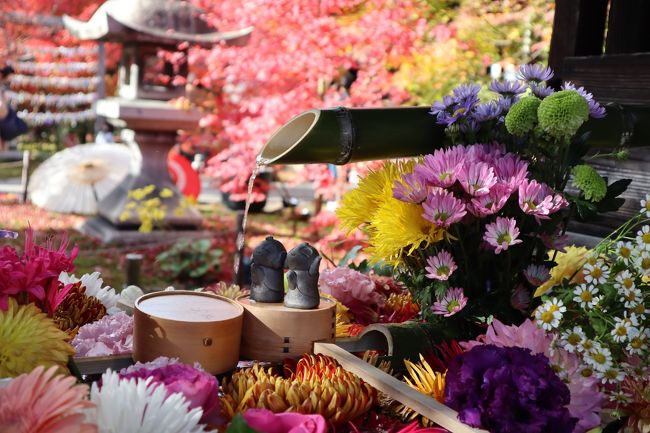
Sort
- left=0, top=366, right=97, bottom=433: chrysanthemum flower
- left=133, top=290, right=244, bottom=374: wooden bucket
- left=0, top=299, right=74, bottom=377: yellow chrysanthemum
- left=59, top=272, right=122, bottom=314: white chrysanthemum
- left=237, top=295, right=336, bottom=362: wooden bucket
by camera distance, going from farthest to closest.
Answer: left=59, top=272, right=122, bottom=314: white chrysanthemum < left=237, top=295, right=336, bottom=362: wooden bucket < left=133, top=290, right=244, bottom=374: wooden bucket < left=0, top=299, right=74, bottom=377: yellow chrysanthemum < left=0, top=366, right=97, bottom=433: chrysanthemum flower

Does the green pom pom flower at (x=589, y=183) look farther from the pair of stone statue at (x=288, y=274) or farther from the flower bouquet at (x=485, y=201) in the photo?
the pair of stone statue at (x=288, y=274)

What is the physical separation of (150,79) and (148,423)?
867cm

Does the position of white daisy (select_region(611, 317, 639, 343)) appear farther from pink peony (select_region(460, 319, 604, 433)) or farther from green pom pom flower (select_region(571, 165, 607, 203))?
green pom pom flower (select_region(571, 165, 607, 203))

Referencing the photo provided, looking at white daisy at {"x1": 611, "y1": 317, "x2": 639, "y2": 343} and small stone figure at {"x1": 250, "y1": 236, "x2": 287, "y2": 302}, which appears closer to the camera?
white daisy at {"x1": 611, "y1": 317, "x2": 639, "y2": 343}

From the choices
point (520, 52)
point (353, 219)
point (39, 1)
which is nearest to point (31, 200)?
point (39, 1)

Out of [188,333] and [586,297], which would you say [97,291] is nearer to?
[188,333]

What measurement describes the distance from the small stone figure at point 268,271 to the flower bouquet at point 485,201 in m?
0.20

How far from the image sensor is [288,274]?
1323 mm

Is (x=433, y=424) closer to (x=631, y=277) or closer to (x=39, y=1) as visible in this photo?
(x=631, y=277)

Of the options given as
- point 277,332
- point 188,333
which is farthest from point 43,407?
point 277,332

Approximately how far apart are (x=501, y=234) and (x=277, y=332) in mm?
437

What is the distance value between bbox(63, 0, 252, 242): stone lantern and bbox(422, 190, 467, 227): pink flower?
7.08 metres

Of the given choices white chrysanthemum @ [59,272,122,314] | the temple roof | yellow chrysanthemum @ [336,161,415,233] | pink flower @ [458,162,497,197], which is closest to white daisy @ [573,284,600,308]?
pink flower @ [458,162,497,197]

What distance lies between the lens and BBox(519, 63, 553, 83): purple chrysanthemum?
1526mm
